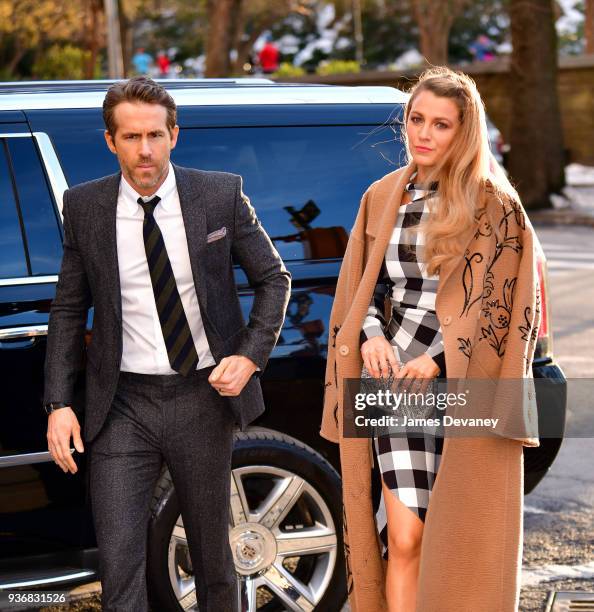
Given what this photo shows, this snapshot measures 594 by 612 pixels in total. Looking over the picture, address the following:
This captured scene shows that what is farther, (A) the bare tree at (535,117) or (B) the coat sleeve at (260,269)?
(A) the bare tree at (535,117)

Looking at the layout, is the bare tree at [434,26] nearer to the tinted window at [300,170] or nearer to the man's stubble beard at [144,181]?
the tinted window at [300,170]

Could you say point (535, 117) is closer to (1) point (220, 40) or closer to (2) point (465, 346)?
(1) point (220, 40)

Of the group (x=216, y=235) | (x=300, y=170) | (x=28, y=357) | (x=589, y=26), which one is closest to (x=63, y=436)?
(x=28, y=357)

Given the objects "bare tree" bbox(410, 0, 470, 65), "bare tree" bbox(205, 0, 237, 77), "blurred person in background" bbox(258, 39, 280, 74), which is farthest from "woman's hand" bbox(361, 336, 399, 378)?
"bare tree" bbox(410, 0, 470, 65)

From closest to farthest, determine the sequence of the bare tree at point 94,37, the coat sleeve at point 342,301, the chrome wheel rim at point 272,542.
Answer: the coat sleeve at point 342,301, the chrome wheel rim at point 272,542, the bare tree at point 94,37

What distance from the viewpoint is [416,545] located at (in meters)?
3.39

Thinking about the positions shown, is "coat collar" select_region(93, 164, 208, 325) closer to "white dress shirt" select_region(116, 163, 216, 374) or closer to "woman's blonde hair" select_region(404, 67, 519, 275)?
"white dress shirt" select_region(116, 163, 216, 374)

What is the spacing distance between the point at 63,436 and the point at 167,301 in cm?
48

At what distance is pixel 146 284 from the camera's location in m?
3.33

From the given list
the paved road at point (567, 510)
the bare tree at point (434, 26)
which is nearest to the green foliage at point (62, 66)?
the bare tree at point (434, 26)

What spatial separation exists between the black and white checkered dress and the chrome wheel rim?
2.72ft

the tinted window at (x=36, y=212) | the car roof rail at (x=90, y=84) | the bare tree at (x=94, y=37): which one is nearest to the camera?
the tinted window at (x=36, y=212)

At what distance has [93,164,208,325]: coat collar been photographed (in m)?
3.31

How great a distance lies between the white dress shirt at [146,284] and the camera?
3.33 meters
